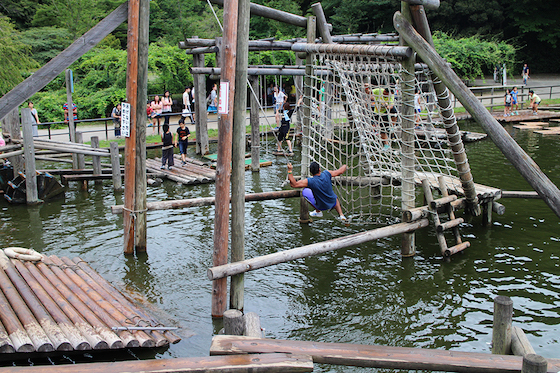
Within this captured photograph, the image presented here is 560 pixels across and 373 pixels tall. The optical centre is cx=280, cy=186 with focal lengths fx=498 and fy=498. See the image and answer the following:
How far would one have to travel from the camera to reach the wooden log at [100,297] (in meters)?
5.23

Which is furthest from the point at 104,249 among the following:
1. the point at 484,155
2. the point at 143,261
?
the point at 484,155

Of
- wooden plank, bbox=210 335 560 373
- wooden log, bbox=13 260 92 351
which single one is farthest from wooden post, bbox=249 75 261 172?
wooden plank, bbox=210 335 560 373

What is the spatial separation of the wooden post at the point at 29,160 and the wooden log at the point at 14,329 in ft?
19.3

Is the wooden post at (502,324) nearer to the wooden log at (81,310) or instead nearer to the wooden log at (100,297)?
the wooden log at (100,297)

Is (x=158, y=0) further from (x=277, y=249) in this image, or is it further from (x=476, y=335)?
(x=476, y=335)

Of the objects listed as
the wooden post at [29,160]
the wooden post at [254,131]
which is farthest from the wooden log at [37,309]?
the wooden post at [254,131]

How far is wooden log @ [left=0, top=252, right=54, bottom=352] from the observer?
4801mm

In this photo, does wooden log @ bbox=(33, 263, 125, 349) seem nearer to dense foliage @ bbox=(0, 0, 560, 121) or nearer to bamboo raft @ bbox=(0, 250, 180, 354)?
bamboo raft @ bbox=(0, 250, 180, 354)

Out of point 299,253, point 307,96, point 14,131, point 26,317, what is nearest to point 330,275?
point 299,253

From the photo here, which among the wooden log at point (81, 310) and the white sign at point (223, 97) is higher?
the white sign at point (223, 97)

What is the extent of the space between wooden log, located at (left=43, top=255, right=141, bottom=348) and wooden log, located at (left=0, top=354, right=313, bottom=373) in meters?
0.78

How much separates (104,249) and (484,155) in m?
11.5

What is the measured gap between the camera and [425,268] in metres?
7.52

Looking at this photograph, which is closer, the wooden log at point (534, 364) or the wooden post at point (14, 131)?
the wooden log at point (534, 364)
